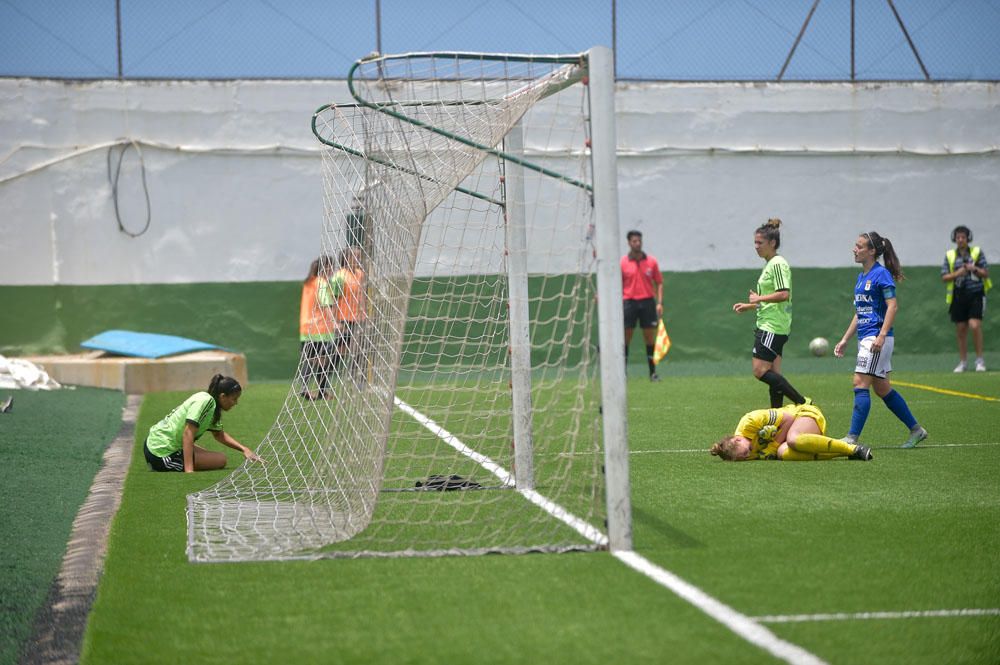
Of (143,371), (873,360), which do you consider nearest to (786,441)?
(873,360)

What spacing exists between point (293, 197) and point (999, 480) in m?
12.8

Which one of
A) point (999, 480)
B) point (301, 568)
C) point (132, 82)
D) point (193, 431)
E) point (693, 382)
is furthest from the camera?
point (132, 82)

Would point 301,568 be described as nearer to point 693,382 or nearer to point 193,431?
point 193,431

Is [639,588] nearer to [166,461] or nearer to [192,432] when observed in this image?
[192,432]

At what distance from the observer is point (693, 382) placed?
1630 cm

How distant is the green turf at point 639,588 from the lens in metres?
4.47

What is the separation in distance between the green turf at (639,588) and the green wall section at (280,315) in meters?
10.4

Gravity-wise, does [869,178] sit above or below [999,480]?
above

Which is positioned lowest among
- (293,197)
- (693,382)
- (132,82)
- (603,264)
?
(693,382)

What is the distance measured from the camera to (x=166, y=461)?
9156 mm

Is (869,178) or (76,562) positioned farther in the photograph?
(869,178)

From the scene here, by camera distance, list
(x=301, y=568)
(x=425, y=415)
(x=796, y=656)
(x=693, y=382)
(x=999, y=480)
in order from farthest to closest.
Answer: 1. (x=693, y=382)
2. (x=425, y=415)
3. (x=999, y=480)
4. (x=301, y=568)
5. (x=796, y=656)

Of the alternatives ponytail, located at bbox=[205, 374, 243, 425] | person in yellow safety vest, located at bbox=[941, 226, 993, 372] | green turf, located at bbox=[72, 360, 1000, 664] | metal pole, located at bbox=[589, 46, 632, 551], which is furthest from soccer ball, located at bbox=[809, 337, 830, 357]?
metal pole, located at bbox=[589, 46, 632, 551]

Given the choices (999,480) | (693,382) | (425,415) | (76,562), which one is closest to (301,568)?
(76,562)
